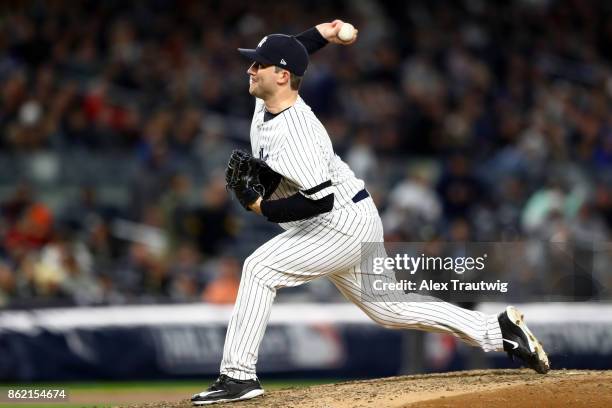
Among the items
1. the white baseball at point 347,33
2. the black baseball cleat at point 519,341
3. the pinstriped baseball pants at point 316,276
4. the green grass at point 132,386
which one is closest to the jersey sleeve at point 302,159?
the pinstriped baseball pants at point 316,276

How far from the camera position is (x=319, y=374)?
450 inches

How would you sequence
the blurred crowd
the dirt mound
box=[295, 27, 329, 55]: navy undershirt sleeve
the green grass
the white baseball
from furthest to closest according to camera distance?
1. the blurred crowd
2. the green grass
3. box=[295, 27, 329, 55]: navy undershirt sleeve
4. the white baseball
5. the dirt mound

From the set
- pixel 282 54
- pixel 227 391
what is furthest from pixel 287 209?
pixel 227 391

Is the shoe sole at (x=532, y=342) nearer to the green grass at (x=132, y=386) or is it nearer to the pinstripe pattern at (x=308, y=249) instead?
the pinstripe pattern at (x=308, y=249)

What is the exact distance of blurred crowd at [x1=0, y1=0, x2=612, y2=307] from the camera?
478 inches

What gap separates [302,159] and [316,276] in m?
0.72

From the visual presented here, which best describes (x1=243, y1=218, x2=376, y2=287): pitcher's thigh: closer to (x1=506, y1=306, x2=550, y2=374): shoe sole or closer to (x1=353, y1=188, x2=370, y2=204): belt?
(x1=353, y1=188, x2=370, y2=204): belt

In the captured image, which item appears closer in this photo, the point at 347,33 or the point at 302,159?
the point at 302,159

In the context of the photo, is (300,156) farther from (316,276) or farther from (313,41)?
(313,41)

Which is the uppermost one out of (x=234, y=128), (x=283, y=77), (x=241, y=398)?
(x=234, y=128)

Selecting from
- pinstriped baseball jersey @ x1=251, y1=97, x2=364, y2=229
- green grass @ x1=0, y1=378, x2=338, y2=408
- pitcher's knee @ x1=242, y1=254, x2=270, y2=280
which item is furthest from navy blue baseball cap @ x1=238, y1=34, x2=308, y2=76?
green grass @ x1=0, y1=378, x2=338, y2=408

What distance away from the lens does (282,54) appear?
6152 millimetres

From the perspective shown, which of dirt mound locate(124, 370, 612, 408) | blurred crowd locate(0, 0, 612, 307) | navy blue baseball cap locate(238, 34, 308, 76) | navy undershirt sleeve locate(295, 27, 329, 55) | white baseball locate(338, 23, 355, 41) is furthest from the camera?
blurred crowd locate(0, 0, 612, 307)

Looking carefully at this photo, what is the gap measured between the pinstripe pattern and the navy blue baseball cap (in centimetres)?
21
